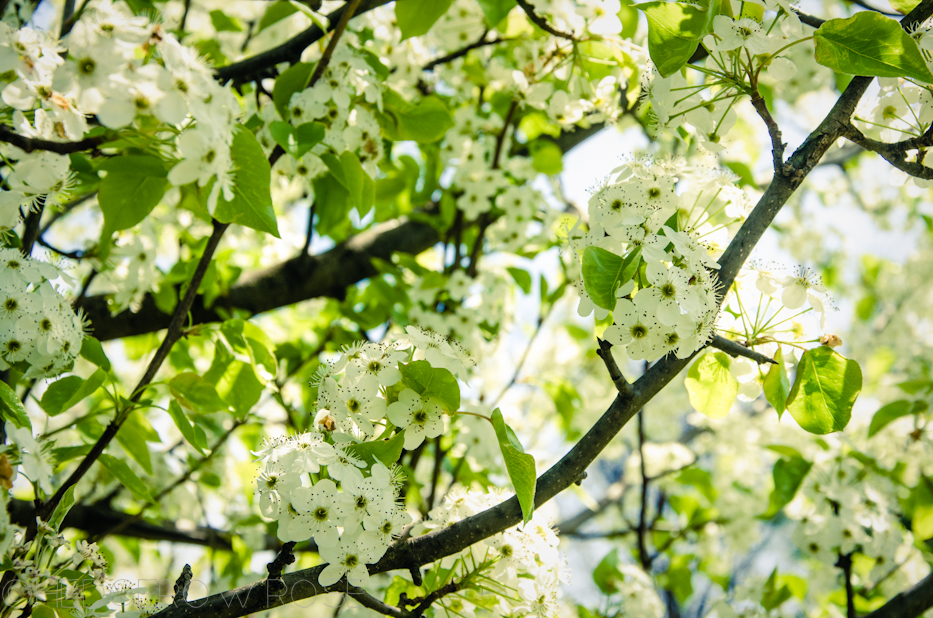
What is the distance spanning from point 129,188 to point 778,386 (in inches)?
60.8

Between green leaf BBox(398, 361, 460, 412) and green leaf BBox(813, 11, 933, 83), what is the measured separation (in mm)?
996

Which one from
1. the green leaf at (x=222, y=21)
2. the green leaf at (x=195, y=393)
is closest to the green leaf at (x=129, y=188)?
the green leaf at (x=195, y=393)

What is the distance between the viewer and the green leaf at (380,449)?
1.21m

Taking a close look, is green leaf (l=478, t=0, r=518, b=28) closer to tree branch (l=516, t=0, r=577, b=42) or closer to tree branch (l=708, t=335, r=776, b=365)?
tree branch (l=516, t=0, r=577, b=42)

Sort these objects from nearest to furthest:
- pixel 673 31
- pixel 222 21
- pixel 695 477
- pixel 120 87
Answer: pixel 120 87 < pixel 673 31 < pixel 222 21 < pixel 695 477

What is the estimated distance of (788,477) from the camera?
2.47 m

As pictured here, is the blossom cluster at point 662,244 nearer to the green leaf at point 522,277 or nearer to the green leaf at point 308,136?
the green leaf at point 308,136

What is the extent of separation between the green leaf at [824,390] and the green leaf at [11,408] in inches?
65.8

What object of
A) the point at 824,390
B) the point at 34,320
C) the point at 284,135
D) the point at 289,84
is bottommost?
the point at 824,390

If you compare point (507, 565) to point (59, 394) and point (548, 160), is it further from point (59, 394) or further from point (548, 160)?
point (548, 160)

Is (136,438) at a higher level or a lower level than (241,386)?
lower

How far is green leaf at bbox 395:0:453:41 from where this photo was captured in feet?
5.79

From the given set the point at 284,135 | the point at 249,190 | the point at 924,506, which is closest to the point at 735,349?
the point at 249,190

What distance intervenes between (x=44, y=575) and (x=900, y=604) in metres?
2.58
